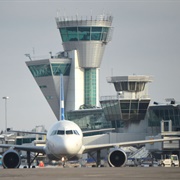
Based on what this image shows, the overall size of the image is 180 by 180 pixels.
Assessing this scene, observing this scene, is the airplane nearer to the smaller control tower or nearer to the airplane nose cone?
the airplane nose cone

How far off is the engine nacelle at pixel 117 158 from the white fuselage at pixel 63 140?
3.81 m

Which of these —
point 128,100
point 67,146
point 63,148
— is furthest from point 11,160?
point 128,100

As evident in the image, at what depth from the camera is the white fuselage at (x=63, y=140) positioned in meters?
81.6

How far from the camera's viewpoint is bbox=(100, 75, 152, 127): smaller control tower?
186 m

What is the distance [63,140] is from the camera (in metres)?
81.6

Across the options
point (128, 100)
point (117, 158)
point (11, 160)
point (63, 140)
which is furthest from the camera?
point (128, 100)

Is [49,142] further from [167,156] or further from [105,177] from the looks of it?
[167,156]

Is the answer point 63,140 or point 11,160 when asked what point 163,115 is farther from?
point 63,140

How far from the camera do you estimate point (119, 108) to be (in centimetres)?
18800

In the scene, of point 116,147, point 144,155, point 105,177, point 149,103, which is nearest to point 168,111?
point 149,103

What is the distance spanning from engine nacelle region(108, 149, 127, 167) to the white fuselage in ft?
12.5

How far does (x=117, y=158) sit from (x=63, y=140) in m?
7.30

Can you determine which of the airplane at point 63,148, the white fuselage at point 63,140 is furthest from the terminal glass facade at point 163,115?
the white fuselage at point 63,140

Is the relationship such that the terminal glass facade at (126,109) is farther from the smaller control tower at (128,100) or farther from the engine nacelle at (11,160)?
the engine nacelle at (11,160)
